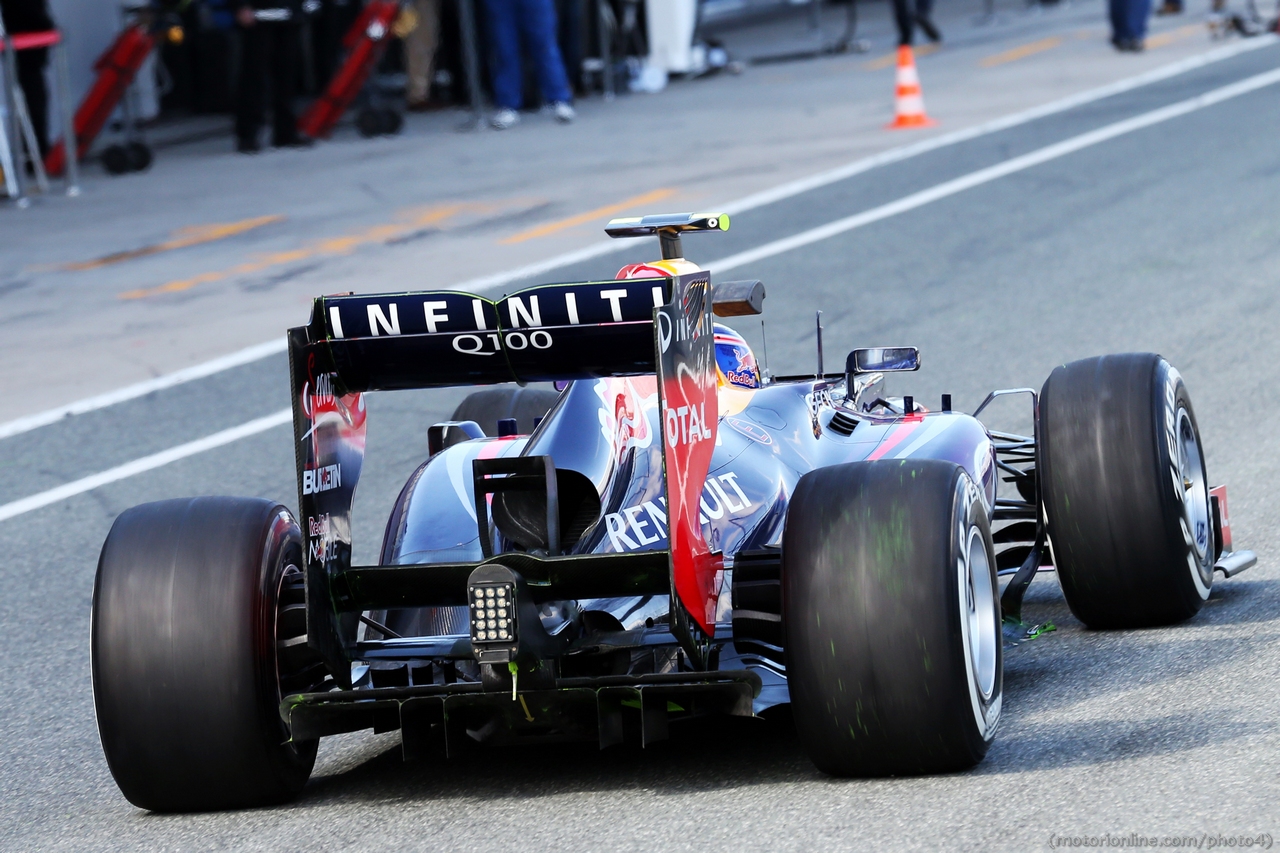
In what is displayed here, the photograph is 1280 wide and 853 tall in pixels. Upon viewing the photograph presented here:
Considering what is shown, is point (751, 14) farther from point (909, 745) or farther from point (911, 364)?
point (909, 745)

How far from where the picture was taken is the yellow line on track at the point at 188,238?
1438 cm

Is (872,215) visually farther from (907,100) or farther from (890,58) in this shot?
(890,58)

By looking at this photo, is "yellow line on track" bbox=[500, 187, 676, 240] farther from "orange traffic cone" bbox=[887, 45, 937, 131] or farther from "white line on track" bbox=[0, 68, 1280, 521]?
"orange traffic cone" bbox=[887, 45, 937, 131]

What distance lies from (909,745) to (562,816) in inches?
31.7

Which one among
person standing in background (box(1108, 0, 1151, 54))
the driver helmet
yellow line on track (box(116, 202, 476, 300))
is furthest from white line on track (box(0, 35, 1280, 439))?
the driver helmet

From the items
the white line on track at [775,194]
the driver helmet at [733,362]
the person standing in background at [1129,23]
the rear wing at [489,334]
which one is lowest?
the white line on track at [775,194]

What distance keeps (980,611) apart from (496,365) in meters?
1.33

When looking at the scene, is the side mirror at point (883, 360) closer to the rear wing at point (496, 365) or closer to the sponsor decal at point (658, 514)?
the sponsor decal at point (658, 514)

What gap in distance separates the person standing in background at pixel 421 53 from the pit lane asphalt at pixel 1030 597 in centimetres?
715

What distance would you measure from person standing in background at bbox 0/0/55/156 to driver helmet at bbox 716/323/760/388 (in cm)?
1326

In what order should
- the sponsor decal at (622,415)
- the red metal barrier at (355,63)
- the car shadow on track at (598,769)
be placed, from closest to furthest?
the car shadow on track at (598,769), the sponsor decal at (622,415), the red metal barrier at (355,63)

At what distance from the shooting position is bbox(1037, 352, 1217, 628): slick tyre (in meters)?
5.47

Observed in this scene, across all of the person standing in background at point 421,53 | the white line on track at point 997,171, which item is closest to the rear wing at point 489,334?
the white line on track at point 997,171

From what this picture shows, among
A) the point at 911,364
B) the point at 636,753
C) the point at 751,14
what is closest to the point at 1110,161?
the point at 911,364
